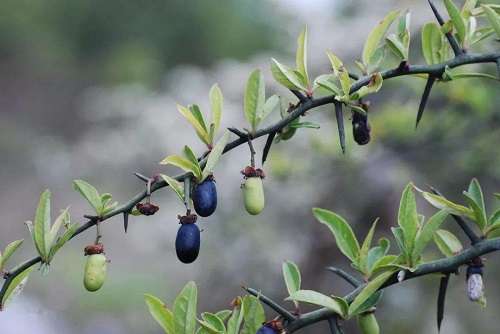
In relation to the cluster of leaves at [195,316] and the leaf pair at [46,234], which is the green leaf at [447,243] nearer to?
the cluster of leaves at [195,316]

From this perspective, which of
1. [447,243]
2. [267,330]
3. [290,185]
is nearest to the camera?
[267,330]

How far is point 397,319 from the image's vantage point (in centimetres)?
229

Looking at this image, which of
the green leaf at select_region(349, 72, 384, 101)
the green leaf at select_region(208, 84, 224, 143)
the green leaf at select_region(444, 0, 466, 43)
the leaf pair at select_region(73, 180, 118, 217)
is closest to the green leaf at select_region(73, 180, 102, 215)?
the leaf pair at select_region(73, 180, 118, 217)

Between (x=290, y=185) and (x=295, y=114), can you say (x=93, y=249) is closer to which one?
(x=295, y=114)

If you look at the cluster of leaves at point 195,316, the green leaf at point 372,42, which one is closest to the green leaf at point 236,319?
the cluster of leaves at point 195,316

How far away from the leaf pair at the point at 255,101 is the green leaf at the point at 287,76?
0.04 ft

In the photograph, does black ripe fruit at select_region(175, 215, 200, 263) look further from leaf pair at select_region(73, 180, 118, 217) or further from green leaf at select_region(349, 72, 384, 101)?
green leaf at select_region(349, 72, 384, 101)

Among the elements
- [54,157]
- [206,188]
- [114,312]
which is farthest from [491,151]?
[54,157]

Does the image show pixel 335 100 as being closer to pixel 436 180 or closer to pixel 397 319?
pixel 436 180

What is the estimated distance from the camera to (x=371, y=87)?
1.96 feet

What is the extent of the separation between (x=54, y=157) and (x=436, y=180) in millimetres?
3047

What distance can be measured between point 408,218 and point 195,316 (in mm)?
180

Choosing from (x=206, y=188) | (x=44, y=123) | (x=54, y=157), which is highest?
(x=44, y=123)

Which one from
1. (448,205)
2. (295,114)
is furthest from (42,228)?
(448,205)
